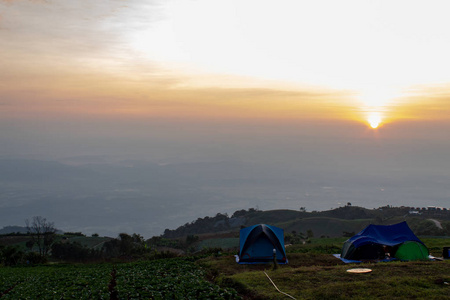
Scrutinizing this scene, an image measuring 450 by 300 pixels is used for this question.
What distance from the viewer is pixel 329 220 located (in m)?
70.2

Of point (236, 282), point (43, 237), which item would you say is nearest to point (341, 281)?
point (236, 282)

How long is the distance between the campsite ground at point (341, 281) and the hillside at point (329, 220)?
34.3 metres

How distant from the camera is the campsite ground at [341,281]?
15.0m

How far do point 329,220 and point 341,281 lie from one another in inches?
2179

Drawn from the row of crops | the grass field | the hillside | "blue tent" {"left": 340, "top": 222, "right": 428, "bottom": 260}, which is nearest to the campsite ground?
the grass field

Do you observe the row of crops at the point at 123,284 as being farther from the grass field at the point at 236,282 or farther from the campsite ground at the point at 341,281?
the campsite ground at the point at 341,281

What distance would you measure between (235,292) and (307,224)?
55.7m

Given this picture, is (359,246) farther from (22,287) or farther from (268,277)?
(22,287)

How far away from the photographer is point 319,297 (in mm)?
14977

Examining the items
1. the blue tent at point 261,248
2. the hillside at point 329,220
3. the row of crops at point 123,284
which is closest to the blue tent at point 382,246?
the blue tent at point 261,248

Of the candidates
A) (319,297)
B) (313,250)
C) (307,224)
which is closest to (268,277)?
(319,297)

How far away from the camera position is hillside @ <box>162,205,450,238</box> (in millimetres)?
62381

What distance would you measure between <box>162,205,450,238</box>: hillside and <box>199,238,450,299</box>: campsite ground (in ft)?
112

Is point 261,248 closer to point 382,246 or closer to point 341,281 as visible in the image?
point 382,246
